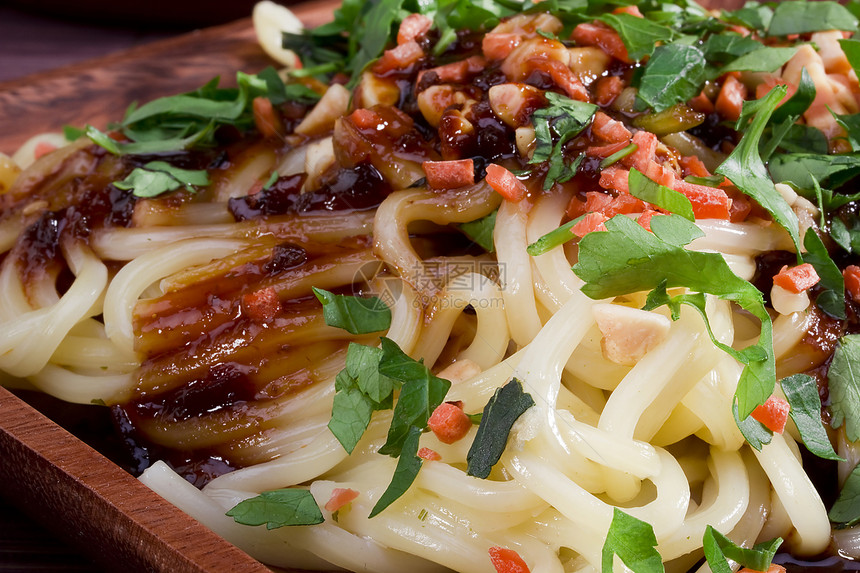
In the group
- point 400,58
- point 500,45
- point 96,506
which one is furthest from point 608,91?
point 96,506

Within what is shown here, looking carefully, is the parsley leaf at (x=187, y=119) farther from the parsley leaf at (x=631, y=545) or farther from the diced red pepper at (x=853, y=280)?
the diced red pepper at (x=853, y=280)

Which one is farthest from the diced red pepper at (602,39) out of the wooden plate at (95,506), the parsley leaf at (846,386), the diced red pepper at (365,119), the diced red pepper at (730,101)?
the wooden plate at (95,506)

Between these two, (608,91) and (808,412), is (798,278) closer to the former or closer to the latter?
(808,412)

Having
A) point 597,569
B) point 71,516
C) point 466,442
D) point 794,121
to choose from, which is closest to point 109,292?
point 71,516

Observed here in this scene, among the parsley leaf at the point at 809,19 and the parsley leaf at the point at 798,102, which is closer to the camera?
the parsley leaf at the point at 798,102

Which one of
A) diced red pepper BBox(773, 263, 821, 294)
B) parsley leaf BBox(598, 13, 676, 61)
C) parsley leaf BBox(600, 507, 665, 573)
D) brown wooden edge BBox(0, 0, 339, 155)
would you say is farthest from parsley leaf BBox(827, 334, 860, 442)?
brown wooden edge BBox(0, 0, 339, 155)
